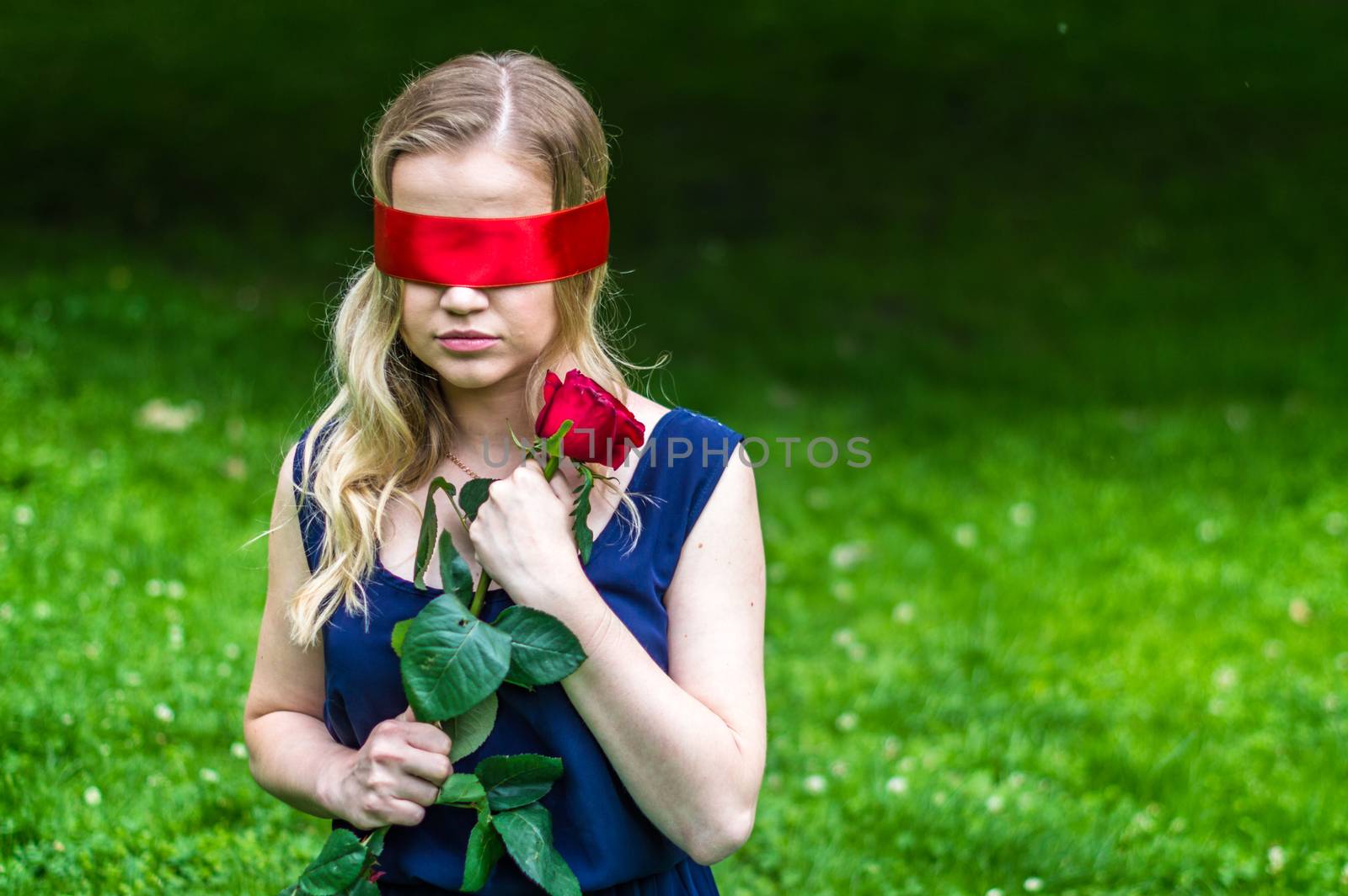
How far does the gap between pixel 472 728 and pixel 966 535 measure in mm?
4296

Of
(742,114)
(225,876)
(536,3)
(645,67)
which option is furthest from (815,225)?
(225,876)

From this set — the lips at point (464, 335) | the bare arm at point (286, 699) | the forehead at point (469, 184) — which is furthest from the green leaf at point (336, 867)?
the forehead at point (469, 184)

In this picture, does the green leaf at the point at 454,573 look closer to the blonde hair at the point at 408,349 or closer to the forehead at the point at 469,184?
the blonde hair at the point at 408,349

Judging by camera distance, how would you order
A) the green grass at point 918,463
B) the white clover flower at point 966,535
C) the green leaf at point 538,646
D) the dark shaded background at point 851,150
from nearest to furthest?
the green leaf at point 538,646 < the green grass at point 918,463 < the white clover flower at point 966,535 < the dark shaded background at point 851,150

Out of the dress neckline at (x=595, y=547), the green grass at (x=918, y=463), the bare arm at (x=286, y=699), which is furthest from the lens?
the green grass at (x=918, y=463)

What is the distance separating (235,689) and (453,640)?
253cm

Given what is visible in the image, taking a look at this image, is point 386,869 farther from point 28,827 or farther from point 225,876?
point 28,827

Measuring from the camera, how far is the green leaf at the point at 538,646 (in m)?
1.83

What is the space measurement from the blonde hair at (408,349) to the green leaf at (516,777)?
31 cm

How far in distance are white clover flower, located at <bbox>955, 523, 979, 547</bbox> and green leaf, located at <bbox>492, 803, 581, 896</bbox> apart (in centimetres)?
415

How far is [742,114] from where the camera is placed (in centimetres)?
1048

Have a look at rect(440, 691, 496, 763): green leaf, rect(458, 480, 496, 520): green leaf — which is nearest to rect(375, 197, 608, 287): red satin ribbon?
rect(458, 480, 496, 520): green leaf

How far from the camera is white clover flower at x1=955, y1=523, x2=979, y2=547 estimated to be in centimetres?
589

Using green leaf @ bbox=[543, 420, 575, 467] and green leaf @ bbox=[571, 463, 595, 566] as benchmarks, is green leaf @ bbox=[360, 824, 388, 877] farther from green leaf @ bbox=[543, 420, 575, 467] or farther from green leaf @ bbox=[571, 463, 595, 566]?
green leaf @ bbox=[543, 420, 575, 467]
